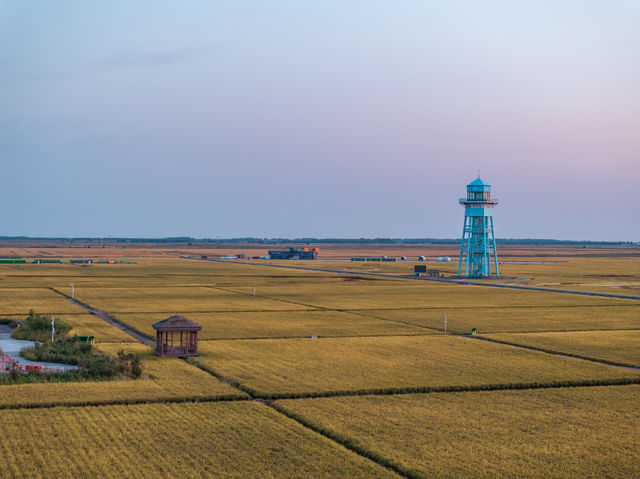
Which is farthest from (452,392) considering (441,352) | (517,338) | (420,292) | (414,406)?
(420,292)

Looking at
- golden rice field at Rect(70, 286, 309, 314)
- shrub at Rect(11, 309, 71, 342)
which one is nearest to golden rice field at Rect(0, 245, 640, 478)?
shrub at Rect(11, 309, 71, 342)

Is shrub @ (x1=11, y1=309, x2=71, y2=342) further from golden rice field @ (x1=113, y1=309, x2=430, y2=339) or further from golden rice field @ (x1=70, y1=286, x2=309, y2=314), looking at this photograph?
golden rice field @ (x1=70, y1=286, x2=309, y2=314)

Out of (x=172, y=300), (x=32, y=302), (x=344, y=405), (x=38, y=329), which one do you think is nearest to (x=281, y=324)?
(x=38, y=329)

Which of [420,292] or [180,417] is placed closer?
[180,417]

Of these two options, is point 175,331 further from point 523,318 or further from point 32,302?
point 32,302

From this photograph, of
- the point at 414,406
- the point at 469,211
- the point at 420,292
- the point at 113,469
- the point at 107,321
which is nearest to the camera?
the point at 113,469

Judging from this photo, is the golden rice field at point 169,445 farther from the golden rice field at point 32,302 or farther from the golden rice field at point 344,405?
the golden rice field at point 32,302

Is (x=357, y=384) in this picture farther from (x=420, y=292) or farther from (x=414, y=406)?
(x=420, y=292)
